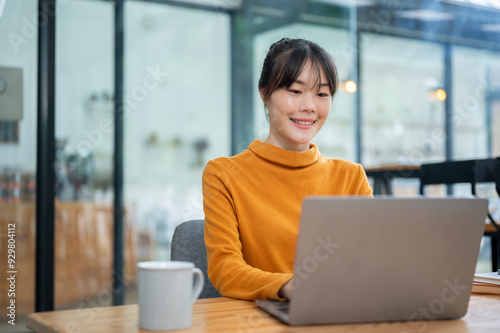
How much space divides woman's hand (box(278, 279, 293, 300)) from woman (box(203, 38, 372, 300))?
32cm

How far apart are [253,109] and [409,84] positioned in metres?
1.51

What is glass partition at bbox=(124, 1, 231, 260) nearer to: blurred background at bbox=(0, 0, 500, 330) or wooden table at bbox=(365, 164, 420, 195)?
blurred background at bbox=(0, 0, 500, 330)

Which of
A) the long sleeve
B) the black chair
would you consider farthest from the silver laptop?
the black chair

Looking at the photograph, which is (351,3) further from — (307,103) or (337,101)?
(307,103)

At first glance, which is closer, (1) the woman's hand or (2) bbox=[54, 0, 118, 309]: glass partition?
(1) the woman's hand

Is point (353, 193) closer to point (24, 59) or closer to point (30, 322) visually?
point (30, 322)

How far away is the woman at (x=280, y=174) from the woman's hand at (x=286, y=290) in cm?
32

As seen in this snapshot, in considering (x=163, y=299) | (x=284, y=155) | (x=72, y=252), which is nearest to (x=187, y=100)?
(x=72, y=252)

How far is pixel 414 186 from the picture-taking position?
4.73 metres

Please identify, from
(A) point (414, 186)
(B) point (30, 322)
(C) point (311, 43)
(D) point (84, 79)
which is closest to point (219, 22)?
(D) point (84, 79)

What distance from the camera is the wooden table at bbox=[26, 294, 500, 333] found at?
77 centimetres

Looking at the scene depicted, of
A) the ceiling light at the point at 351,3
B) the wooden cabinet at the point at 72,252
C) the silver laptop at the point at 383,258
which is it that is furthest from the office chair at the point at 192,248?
the ceiling light at the point at 351,3

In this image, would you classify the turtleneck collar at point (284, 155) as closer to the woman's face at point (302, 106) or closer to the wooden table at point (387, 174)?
the woman's face at point (302, 106)

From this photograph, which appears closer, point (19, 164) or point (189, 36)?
point (19, 164)
